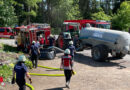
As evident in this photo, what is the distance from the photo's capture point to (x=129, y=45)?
14508mm

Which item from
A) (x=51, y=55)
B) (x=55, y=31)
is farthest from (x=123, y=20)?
(x=51, y=55)

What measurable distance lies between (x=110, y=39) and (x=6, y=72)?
799 cm

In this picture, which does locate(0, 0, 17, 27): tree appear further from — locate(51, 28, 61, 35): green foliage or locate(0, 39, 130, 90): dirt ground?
locate(0, 39, 130, 90): dirt ground

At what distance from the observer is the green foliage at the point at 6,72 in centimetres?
1014

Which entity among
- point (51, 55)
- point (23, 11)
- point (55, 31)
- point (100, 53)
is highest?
point (23, 11)

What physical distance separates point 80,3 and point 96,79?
48313mm

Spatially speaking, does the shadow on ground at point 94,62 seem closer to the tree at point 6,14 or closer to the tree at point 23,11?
the tree at point 6,14

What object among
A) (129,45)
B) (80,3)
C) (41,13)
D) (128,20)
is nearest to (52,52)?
(129,45)

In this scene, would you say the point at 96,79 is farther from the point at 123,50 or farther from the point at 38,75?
the point at 123,50

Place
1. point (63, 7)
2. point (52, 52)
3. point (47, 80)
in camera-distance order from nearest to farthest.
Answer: point (47, 80)
point (52, 52)
point (63, 7)

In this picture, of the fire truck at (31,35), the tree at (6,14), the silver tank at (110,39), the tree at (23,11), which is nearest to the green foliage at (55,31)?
the tree at (23,11)

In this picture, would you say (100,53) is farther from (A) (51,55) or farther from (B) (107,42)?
(A) (51,55)

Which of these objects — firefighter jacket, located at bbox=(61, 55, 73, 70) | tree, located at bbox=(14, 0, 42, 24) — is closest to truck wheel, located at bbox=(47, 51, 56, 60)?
firefighter jacket, located at bbox=(61, 55, 73, 70)

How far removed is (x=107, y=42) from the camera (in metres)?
15.0
